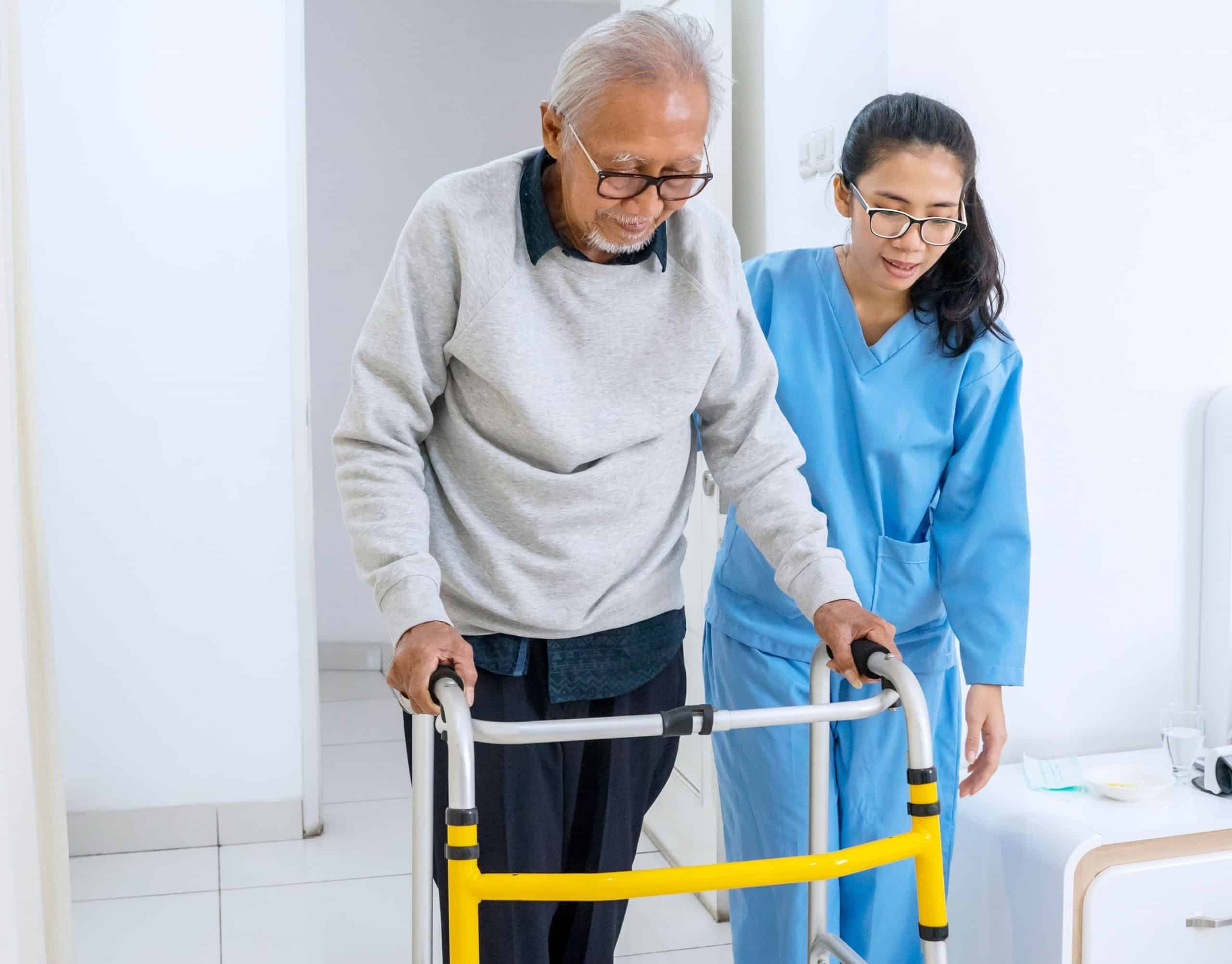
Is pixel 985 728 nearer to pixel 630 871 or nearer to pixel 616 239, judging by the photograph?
pixel 630 871

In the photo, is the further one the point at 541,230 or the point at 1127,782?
the point at 1127,782

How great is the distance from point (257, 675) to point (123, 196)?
1.21 meters

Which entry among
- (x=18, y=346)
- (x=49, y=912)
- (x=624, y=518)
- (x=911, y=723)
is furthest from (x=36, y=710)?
(x=911, y=723)

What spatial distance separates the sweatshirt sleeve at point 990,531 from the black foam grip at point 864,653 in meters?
0.43

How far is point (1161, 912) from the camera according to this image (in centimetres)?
172

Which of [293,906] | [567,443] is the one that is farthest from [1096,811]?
[293,906]

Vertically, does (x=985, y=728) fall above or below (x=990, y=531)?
below

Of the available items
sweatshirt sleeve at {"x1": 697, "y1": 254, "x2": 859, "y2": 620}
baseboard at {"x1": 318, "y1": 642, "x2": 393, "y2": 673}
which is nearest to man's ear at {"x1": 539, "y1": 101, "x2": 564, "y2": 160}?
sweatshirt sleeve at {"x1": 697, "y1": 254, "x2": 859, "y2": 620}

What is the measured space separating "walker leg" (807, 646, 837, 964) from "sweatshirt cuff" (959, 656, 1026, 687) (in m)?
0.35

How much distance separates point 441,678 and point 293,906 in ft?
6.06

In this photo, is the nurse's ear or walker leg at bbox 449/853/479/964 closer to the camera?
walker leg at bbox 449/853/479/964

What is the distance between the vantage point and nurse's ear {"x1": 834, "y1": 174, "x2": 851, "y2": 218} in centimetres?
156

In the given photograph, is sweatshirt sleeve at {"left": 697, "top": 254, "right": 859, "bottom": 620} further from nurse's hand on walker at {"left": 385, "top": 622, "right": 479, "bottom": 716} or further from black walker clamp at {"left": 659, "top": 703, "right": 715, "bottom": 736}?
nurse's hand on walker at {"left": 385, "top": 622, "right": 479, "bottom": 716}

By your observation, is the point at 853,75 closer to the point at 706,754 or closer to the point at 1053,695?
the point at 1053,695
